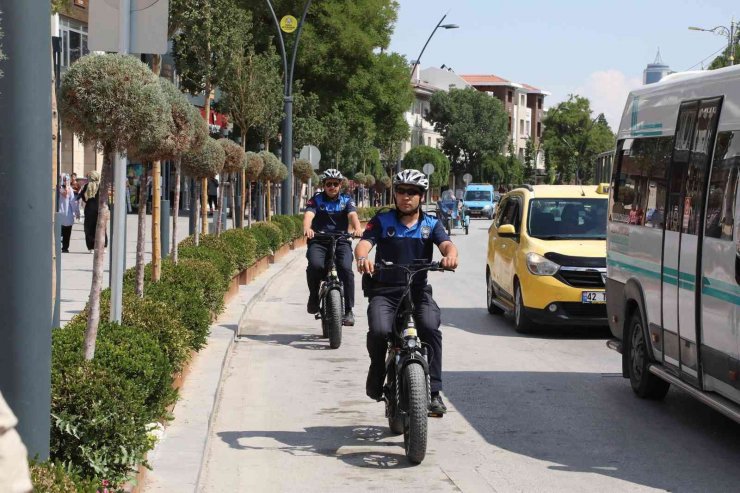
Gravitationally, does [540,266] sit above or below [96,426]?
above

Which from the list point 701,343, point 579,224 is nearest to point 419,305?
point 701,343

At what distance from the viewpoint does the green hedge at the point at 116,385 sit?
231 inches

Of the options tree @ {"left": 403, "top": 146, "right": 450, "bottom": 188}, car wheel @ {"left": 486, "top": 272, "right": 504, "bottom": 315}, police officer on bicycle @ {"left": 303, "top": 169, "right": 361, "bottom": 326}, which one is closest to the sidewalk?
police officer on bicycle @ {"left": 303, "top": 169, "right": 361, "bottom": 326}

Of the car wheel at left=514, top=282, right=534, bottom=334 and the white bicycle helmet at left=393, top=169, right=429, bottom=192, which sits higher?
the white bicycle helmet at left=393, top=169, right=429, bottom=192

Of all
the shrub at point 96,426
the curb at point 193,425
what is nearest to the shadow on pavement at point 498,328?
the curb at point 193,425

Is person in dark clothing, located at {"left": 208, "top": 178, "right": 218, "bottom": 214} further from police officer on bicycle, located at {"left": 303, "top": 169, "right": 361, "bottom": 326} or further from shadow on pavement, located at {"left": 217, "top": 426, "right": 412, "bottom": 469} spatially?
shadow on pavement, located at {"left": 217, "top": 426, "right": 412, "bottom": 469}

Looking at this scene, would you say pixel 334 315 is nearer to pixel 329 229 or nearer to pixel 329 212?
pixel 329 229

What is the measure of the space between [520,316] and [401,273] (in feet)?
21.8

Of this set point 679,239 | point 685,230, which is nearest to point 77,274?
point 679,239

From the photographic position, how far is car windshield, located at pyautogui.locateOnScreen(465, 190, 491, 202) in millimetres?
72688

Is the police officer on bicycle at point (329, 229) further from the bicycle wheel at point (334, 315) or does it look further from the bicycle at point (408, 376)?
the bicycle at point (408, 376)

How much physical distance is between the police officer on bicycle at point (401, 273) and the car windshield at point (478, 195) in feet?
211

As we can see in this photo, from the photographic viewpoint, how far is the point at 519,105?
165 meters

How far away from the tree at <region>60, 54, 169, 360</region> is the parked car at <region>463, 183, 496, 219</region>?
64.4m
